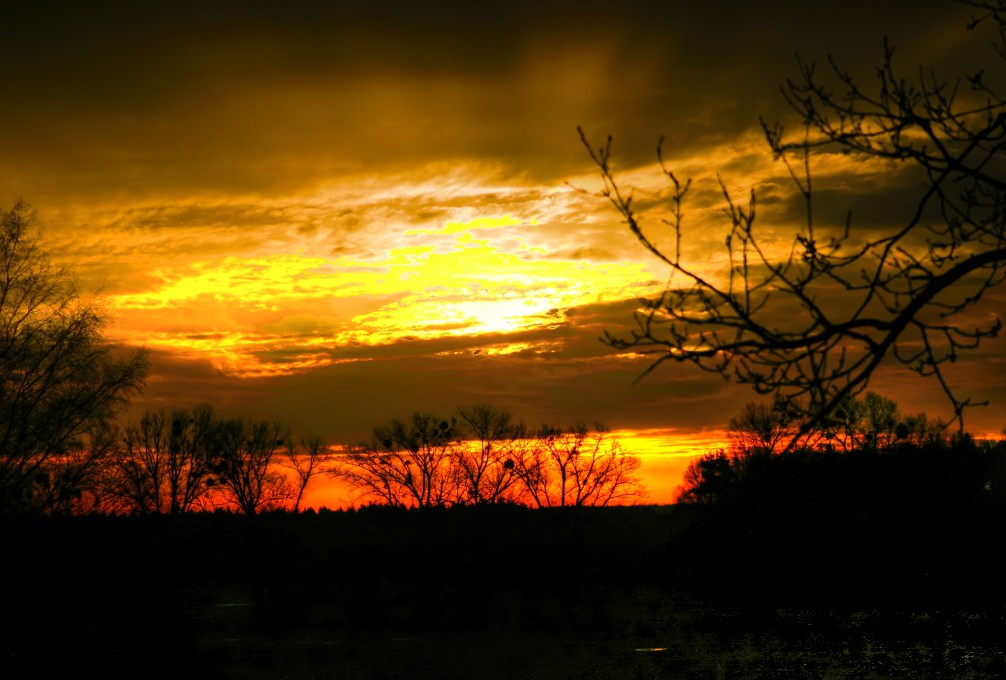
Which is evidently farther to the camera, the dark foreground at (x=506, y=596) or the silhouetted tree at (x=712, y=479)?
the silhouetted tree at (x=712, y=479)

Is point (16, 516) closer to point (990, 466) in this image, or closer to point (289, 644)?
point (289, 644)

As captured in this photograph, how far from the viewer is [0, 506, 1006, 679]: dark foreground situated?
43.7 ft

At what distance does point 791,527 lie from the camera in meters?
20.2

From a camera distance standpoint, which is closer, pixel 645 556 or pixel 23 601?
pixel 23 601

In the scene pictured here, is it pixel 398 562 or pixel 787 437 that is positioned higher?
pixel 787 437

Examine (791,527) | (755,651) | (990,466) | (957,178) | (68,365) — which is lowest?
(755,651)

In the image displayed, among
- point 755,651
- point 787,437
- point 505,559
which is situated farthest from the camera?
point 505,559

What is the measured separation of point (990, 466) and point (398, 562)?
15.4m

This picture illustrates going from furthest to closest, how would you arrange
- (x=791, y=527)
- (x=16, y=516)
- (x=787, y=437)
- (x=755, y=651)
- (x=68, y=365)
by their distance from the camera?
(x=68, y=365) → (x=16, y=516) → (x=791, y=527) → (x=755, y=651) → (x=787, y=437)

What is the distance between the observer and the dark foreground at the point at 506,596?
13.3 meters

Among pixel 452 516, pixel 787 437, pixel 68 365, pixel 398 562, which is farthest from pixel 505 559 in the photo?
pixel 787 437

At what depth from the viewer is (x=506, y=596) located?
2198 centimetres

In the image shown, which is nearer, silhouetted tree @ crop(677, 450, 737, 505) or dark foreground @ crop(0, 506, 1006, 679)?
dark foreground @ crop(0, 506, 1006, 679)

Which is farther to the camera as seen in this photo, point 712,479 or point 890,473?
point 712,479
